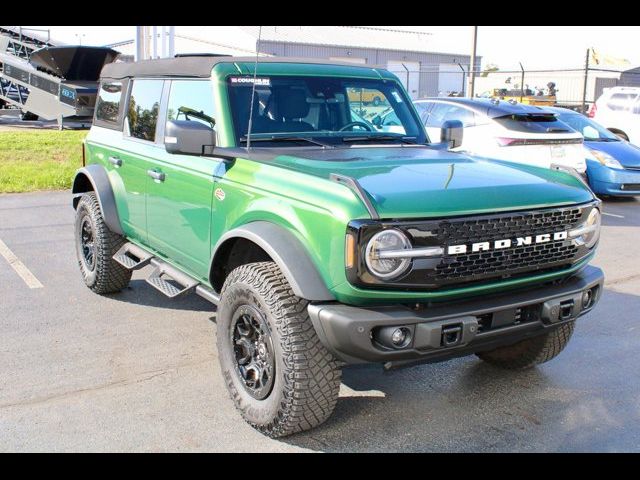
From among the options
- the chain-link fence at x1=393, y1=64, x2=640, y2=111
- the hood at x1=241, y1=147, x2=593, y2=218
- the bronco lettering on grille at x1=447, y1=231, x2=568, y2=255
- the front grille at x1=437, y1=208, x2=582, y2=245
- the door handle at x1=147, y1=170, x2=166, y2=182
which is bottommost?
the bronco lettering on grille at x1=447, y1=231, x2=568, y2=255

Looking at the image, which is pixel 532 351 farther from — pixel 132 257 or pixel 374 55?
pixel 374 55

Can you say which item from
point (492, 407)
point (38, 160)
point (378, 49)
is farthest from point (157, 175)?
point (378, 49)

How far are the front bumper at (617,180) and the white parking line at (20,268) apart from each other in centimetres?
897

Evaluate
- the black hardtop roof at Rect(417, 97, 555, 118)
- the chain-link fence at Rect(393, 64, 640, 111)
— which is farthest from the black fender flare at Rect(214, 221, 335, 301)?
the chain-link fence at Rect(393, 64, 640, 111)

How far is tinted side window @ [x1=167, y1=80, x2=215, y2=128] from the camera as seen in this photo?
173 inches

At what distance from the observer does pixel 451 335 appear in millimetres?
3223

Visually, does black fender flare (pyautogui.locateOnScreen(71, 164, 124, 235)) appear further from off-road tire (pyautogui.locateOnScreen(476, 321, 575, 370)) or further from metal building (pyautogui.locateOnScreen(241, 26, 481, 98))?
metal building (pyautogui.locateOnScreen(241, 26, 481, 98))

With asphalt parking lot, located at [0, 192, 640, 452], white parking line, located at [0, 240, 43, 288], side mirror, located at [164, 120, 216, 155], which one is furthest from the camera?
white parking line, located at [0, 240, 43, 288]

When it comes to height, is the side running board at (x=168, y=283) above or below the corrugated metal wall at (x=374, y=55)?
below

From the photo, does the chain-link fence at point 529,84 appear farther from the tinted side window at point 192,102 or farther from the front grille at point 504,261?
the front grille at point 504,261

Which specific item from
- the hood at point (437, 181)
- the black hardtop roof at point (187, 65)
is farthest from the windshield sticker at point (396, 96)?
the hood at point (437, 181)

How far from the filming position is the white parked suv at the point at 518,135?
31.5 feet

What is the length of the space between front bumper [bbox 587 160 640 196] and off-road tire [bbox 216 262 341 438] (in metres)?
9.27
